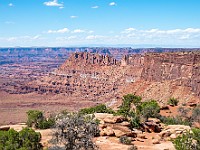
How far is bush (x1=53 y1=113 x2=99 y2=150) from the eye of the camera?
982 inches

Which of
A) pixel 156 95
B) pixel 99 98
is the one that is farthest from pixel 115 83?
pixel 156 95

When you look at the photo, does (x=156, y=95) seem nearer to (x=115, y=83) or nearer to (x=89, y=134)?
(x=115, y=83)

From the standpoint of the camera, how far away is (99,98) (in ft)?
463

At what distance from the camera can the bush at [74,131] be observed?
81.8 ft

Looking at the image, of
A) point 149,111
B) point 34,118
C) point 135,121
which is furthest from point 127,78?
point 34,118

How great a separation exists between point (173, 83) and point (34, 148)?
68613 millimetres

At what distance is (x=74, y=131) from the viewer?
989 inches

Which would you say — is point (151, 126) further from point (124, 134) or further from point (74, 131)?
point (74, 131)

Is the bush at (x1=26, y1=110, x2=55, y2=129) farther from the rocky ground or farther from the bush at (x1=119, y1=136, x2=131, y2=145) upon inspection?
the bush at (x1=119, y1=136, x2=131, y2=145)

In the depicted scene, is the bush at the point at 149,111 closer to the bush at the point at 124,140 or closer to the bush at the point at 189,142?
the bush at the point at 124,140

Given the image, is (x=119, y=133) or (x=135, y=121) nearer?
(x=119, y=133)

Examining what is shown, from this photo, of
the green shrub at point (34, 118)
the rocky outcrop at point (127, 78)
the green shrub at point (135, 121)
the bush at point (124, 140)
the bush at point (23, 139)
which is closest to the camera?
the bush at point (23, 139)

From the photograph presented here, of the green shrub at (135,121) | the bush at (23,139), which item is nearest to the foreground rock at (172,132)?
the green shrub at (135,121)

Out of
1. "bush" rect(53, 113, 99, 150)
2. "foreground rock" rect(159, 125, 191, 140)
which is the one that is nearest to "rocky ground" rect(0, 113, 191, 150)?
"foreground rock" rect(159, 125, 191, 140)
